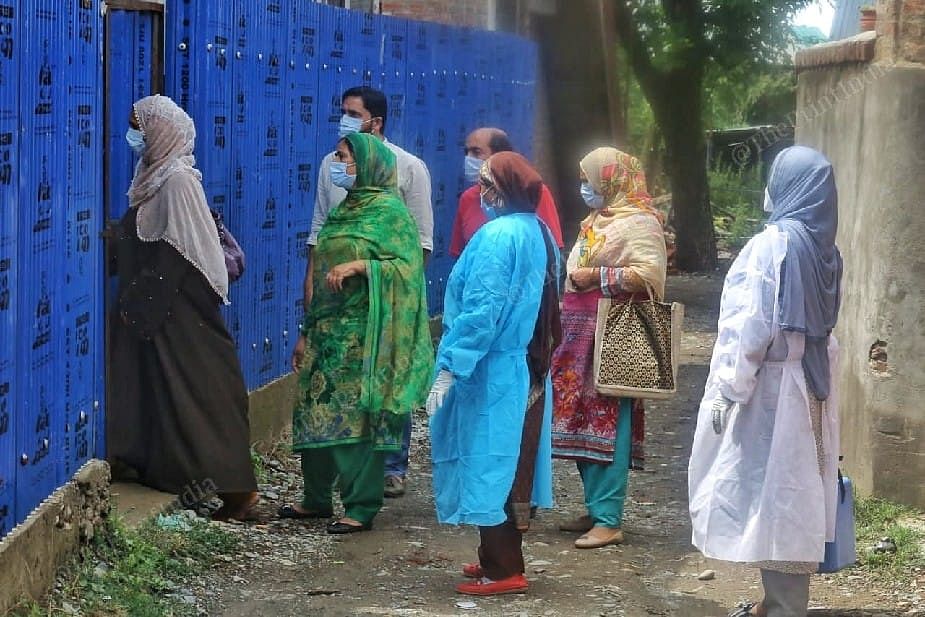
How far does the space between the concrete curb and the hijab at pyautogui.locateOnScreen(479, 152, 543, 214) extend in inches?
73.2

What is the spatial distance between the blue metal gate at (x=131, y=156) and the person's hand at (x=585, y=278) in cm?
189

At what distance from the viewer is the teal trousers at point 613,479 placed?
6707 mm

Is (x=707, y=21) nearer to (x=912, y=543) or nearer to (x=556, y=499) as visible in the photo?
(x=556, y=499)

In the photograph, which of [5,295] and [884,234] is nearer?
[5,295]

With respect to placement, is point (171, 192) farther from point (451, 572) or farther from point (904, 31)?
point (904, 31)

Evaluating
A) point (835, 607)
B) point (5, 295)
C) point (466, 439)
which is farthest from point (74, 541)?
point (835, 607)

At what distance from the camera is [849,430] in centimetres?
734

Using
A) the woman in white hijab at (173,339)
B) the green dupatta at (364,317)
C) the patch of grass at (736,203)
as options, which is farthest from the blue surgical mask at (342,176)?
the patch of grass at (736,203)

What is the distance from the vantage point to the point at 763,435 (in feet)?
17.1

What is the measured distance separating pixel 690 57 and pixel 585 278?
11.6 m

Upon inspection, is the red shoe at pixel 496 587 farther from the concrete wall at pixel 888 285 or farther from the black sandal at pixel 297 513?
the concrete wall at pixel 888 285

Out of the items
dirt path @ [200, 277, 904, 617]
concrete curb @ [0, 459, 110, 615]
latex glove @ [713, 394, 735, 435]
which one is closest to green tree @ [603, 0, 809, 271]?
dirt path @ [200, 277, 904, 617]

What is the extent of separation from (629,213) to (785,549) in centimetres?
199

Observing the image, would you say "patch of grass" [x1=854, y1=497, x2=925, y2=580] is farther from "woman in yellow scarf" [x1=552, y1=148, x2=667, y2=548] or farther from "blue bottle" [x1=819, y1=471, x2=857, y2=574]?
"woman in yellow scarf" [x1=552, y1=148, x2=667, y2=548]
